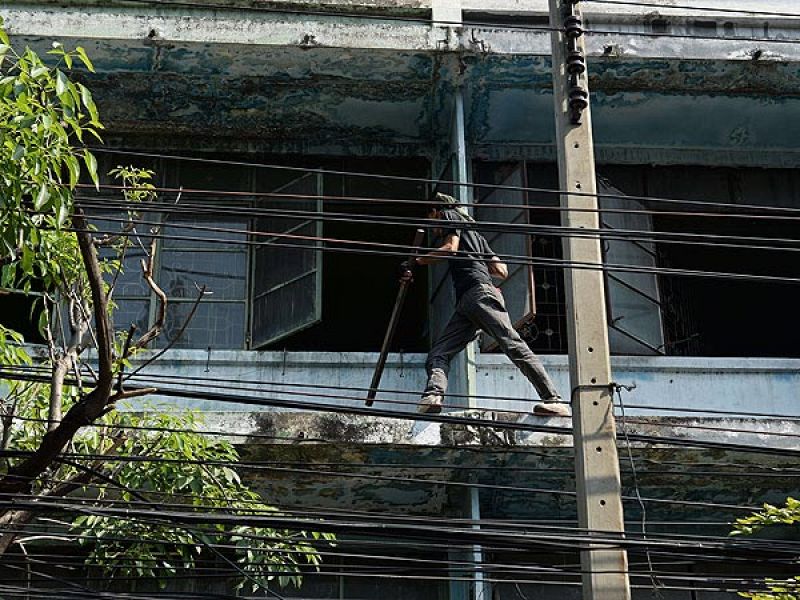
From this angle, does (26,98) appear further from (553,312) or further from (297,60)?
(553,312)

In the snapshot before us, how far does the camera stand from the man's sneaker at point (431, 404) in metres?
8.79

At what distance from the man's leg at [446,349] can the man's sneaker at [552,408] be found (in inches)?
27.1

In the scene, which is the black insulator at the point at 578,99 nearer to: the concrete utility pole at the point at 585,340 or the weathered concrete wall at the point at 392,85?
the concrete utility pole at the point at 585,340

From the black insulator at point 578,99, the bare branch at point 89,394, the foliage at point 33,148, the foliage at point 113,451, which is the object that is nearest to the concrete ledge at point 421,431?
the foliage at point 113,451

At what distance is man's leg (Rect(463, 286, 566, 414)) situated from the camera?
8.80 m

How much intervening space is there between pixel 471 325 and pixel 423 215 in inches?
82.1

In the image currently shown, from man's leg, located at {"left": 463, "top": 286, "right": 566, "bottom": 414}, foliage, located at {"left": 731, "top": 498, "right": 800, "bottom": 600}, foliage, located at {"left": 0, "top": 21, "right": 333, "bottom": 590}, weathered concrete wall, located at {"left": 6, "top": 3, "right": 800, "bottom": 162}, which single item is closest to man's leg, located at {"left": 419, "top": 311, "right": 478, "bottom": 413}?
man's leg, located at {"left": 463, "top": 286, "right": 566, "bottom": 414}

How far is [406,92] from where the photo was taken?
10.6 m

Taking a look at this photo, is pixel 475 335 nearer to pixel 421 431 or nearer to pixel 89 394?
pixel 421 431

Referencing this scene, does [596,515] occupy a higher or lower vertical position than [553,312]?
lower

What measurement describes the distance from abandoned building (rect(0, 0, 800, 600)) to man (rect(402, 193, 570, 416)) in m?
0.24

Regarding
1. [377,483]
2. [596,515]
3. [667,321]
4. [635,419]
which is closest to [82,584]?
Result: [377,483]

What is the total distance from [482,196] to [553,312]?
1.11 metres

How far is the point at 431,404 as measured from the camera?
879 centimetres
